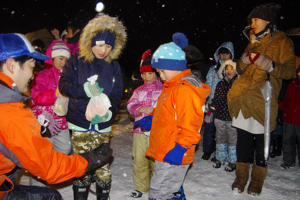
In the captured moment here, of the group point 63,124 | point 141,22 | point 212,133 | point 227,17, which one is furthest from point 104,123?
point 141,22

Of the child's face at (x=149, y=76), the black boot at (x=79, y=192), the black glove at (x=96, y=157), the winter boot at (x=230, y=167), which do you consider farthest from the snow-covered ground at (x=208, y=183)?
the child's face at (x=149, y=76)

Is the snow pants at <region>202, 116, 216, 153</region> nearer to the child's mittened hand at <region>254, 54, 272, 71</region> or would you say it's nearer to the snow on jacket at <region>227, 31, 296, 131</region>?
the snow on jacket at <region>227, 31, 296, 131</region>

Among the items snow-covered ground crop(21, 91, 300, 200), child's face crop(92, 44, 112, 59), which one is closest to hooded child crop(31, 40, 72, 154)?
snow-covered ground crop(21, 91, 300, 200)

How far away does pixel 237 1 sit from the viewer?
61.5ft

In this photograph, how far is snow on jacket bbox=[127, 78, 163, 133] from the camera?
3.24m

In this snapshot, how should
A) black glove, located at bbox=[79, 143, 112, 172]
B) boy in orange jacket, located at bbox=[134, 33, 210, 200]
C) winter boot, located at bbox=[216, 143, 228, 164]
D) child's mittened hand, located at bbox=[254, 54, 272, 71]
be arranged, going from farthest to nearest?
winter boot, located at bbox=[216, 143, 228, 164] < child's mittened hand, located at bbox=[254, 54, 272, 71] < boy in orange jacket, located at bbox=[134, 33, 210, 200] < black glove, located at bbox=[79, 143, 112, 172]

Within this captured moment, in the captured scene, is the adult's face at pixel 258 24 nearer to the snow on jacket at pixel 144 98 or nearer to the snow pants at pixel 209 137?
the snow on jacket at pixel 144 98

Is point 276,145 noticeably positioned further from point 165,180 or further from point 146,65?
point 165,180

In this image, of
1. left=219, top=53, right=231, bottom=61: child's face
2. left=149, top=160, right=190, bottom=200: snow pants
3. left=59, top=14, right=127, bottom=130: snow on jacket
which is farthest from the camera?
left=219, top=53, right=231, bottom=61: child's face

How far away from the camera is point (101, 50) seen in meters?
2.76

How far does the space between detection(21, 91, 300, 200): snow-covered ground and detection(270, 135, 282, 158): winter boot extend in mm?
137

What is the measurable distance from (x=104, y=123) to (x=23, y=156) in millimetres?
1268

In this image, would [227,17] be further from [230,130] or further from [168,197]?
[168,197]

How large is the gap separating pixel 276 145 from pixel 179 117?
384cm
